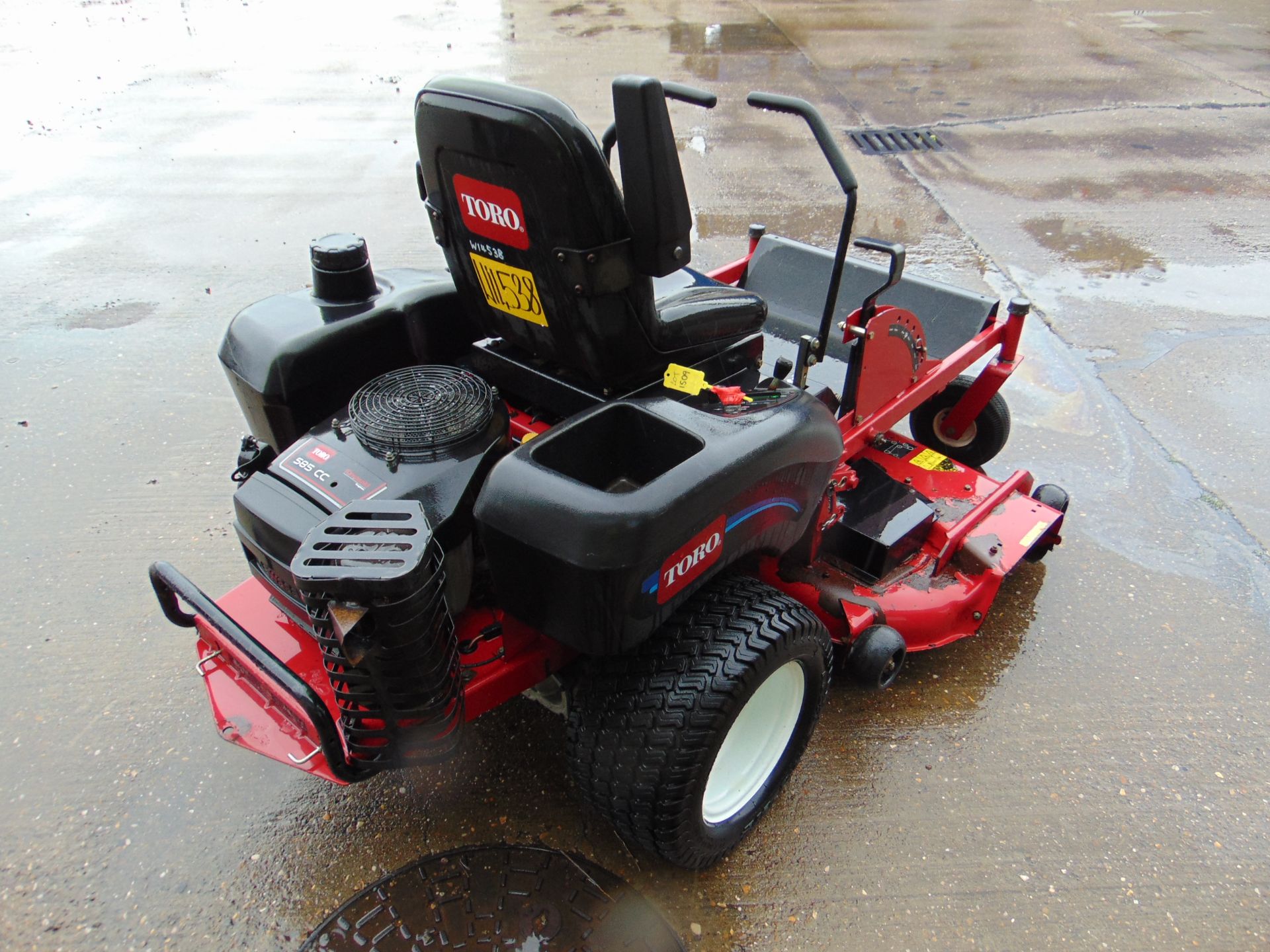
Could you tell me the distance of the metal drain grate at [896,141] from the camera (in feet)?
20.9

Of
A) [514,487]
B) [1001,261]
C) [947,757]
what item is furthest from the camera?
[1001,261]

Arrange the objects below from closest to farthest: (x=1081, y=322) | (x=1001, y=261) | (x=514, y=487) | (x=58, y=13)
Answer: (x=514, y=487) → (x=1081, y=322) → (x=1001, y=261) → (x=58, y=13)

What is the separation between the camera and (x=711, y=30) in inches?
369

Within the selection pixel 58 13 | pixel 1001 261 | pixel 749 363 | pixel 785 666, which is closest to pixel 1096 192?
pixel 1001 261

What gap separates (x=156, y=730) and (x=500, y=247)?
165 centimetres

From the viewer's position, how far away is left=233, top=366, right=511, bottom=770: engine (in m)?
1.44

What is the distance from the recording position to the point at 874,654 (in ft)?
7.79

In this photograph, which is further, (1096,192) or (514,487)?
A: (1096,192)

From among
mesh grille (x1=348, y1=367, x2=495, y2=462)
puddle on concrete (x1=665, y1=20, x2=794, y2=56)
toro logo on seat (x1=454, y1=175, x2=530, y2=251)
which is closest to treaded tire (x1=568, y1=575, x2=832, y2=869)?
mesh grille (x1=348, y1=367, x2=495, y2=462)

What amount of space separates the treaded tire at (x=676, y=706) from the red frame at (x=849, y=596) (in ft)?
0.69

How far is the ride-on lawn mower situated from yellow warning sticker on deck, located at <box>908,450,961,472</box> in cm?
48

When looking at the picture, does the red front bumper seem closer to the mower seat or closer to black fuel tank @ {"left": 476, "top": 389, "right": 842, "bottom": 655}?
black fuel tank @ {"left": 476, "top": 389, "right": 842, "bottom": 655}

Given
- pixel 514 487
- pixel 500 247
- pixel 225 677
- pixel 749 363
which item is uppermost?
pixel 500 247

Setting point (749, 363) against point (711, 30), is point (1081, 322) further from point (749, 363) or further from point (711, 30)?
point (711, 30)
